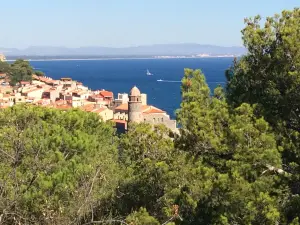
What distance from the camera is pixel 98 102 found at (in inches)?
2094

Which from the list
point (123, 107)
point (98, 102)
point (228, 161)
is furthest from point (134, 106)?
point (228, 161)

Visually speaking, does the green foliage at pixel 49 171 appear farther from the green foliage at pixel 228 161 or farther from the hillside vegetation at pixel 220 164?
the green foliage at pixel 228 161

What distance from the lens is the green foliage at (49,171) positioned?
26.2 ft

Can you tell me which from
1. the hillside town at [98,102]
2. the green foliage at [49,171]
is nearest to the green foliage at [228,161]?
the green foliage at [49,171]

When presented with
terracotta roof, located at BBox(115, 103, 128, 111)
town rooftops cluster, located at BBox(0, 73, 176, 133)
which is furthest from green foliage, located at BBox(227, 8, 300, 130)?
terracotta roof, located at BBox(115, 103, 128, 111)

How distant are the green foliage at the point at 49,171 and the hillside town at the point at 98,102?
13.3m

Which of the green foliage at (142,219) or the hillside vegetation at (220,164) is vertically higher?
the hillside vegetation at (220,164)

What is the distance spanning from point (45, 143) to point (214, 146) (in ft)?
20.2

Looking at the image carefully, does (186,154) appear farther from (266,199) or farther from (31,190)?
(31,190)

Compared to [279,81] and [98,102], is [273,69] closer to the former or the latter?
[279,81]

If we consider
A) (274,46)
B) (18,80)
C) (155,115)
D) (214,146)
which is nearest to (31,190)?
(214,146)

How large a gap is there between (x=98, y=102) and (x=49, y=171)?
42.3m

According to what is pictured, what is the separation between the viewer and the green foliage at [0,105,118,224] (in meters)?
7.98

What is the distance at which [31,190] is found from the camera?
9.98m
